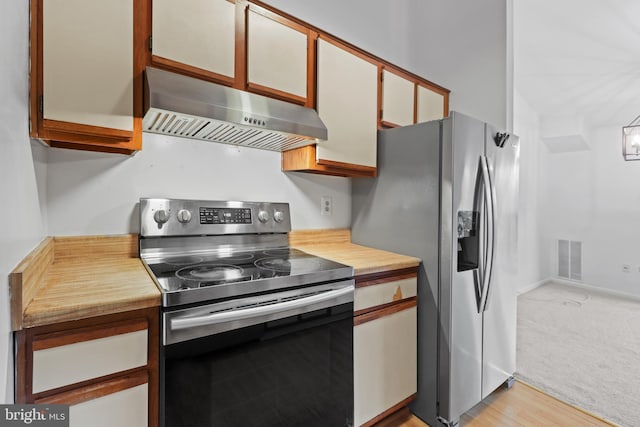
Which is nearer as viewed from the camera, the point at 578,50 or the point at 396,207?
the point at 396,207

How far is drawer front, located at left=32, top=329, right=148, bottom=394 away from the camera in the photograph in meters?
0.81

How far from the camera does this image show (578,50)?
3180mm

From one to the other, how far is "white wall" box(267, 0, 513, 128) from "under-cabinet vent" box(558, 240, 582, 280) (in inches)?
151

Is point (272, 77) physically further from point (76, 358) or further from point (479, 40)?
point (479, 40)

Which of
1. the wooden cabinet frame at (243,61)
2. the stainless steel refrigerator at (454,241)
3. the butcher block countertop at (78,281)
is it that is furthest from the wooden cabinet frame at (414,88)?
the butcher block countertop at (78,281)

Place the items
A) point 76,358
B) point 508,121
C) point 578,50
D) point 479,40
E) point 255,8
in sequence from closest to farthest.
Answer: point 76,358, point 255,8, point 508,121, point 479,40, point 578,50

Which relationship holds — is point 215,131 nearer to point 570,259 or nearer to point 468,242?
point 468,242

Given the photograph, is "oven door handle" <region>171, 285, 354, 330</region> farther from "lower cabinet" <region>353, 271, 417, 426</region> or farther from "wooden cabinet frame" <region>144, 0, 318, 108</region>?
"wooden cabinet frame" <region>144, 0, 318, 108</region>

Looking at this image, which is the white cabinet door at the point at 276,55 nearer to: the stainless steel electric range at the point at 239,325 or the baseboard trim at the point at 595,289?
the stainless steel electric range at the point at 239,325

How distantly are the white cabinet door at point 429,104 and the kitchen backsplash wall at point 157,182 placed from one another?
103cm

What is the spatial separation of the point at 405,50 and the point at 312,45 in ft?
3.98

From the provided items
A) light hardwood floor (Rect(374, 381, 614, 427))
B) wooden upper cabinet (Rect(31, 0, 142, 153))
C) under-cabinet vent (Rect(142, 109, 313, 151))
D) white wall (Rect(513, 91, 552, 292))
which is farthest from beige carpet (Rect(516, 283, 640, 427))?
wooden upper cabinet (Rect(31, 0, 142, 153))

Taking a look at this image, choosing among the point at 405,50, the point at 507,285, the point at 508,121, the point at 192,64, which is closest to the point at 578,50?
the point at 508,121

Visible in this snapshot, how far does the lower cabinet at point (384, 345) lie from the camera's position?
1504mm
